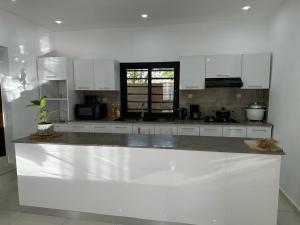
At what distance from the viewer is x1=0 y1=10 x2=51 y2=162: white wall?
338 centimetres

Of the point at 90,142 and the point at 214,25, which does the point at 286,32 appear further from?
the point at 90,142

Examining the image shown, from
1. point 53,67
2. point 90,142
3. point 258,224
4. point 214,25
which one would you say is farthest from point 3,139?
point 214,25

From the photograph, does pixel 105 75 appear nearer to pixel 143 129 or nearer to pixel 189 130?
pixel 143 129

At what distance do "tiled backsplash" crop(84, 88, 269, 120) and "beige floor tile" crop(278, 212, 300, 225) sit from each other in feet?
6.71

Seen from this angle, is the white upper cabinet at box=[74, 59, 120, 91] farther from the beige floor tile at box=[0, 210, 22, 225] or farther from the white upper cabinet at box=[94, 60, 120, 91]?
the beige floor tile at box=[0, 210, 22, 225]

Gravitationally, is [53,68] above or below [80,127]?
above

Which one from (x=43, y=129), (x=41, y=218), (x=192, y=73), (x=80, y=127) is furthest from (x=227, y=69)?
(x=41, y=218)

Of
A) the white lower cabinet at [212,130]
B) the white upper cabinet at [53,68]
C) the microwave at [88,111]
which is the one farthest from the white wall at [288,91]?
the white upper cabinet at [53,68]

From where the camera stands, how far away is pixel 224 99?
4121mm

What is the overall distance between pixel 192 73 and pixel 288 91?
165 cm

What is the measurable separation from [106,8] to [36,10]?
48.9 inches

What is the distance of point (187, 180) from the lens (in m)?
2.04

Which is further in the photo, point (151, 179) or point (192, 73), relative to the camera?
point (192, 73)

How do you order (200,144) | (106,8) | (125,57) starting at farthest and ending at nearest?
(125,57) < (106,8) < (200,144)
